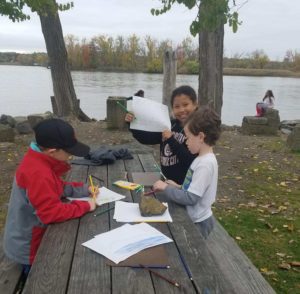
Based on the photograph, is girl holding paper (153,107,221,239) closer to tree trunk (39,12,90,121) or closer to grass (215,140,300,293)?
grass (215,140,300,293)

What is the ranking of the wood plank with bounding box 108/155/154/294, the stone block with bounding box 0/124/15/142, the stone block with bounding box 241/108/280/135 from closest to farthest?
the wood plank with bounding box 108/155/154/294, the stone block with bounding box 0/124/15/142, the stone block with bounding box 241/108/280/135

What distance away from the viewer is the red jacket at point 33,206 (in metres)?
2.20

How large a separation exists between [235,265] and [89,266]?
4.50 feet

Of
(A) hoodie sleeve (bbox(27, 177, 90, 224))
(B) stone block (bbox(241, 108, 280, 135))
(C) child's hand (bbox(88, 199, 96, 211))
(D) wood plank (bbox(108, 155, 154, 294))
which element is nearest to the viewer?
(D) wood plank (bbox(108, 155, 154, 294))

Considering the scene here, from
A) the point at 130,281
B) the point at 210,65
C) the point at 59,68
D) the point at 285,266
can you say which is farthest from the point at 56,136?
the point at 59,68

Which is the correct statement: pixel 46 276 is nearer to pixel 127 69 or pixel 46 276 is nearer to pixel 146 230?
pixel 146 230

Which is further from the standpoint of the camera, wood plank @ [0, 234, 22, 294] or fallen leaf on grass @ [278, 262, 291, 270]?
fallen leaf on grass @ [278, 262, 291, 270]

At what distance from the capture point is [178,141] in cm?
325

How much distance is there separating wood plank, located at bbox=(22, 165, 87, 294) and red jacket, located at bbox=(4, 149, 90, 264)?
86 mm

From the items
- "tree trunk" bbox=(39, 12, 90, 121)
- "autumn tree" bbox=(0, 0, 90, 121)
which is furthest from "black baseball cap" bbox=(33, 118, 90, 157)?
"tree trunk" bbox=(39, 12, 90, 121)

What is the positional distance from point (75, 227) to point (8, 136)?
620 cm

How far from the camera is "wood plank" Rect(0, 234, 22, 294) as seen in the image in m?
2.37

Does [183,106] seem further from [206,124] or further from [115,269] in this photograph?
[115,269]

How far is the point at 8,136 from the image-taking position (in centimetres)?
792
